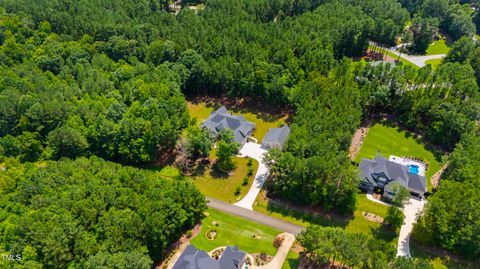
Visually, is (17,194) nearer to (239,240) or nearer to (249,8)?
(239,240)

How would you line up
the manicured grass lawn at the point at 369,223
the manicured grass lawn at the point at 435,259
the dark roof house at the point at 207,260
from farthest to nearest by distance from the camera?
the manicured grass lawn at the point at 369,223 → the manicured grass lawn at the point at 435,259 → the dark roof house at the point at 207,260

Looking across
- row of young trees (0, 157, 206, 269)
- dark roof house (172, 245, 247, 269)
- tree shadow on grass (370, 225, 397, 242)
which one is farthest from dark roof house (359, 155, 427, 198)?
row of young trees (0, 157, 206, 269)

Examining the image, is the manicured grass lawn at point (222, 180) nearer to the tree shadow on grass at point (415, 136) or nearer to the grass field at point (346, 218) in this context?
the grass field at point (346, 218)

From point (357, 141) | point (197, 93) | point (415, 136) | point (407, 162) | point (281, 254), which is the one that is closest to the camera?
point (281, 254)

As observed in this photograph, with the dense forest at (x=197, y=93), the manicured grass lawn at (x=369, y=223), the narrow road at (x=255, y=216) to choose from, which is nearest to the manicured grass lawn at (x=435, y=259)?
the dense forest at (x=197, y=93)

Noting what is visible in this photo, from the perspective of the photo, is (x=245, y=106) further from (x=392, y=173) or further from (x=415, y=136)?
(x=415, y=136)

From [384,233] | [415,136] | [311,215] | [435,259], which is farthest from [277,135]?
[435,259]
